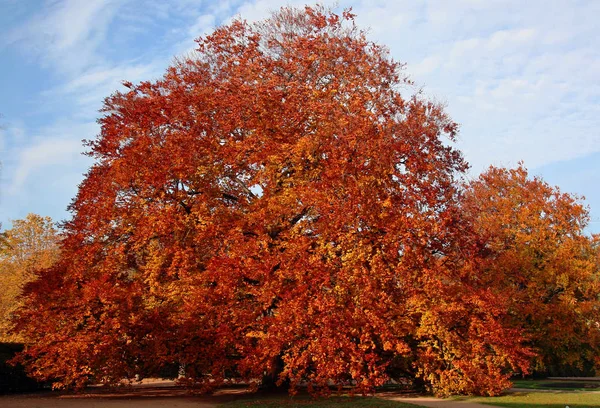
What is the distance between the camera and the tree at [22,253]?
1383 inches

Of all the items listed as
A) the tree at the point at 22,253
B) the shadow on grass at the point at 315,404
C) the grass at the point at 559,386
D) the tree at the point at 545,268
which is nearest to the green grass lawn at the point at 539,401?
the shadow on grass at the point at 315,404

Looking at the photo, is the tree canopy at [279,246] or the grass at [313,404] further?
the tree canopy at [279,246]

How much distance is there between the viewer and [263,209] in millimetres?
17344

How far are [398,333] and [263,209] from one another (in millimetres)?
5711

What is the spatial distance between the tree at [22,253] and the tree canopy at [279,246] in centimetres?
1847

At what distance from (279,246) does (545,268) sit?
1881cm

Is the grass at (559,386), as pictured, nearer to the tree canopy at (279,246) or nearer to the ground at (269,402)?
the ground at (269,402)

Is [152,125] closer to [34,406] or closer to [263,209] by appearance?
[263,209]

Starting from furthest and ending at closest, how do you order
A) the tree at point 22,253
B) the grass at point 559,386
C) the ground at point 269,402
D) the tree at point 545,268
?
→ the tree at point 22,253, the tree at point 545,268, the grass at point 559,386, the ground at point 269,402

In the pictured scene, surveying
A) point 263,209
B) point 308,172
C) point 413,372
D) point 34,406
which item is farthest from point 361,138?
point 34,406

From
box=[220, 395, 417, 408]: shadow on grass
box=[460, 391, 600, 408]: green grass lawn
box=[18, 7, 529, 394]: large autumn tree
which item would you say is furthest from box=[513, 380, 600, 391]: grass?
box=[220, 395, 417, 408]: shadow on grass

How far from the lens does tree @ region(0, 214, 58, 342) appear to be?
115ft

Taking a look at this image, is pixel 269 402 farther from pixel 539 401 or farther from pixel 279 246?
pixel 539 401

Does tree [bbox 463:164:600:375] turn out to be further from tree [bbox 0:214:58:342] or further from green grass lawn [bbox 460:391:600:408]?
Result: tree [bbox 0:214:58:342]
